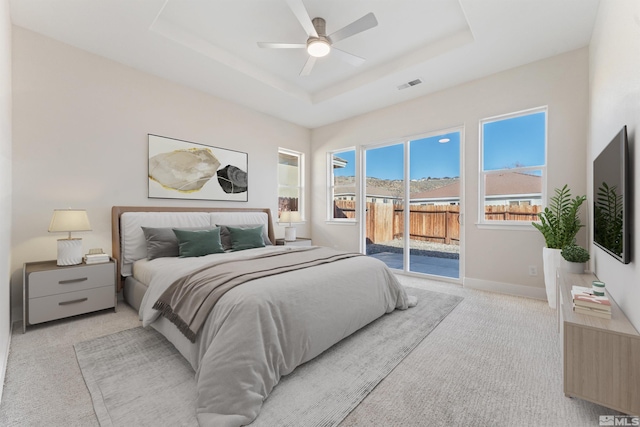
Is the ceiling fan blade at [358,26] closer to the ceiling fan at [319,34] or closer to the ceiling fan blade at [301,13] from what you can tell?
the ceiling fan at [319,34]

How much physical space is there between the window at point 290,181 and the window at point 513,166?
3142 millimetres

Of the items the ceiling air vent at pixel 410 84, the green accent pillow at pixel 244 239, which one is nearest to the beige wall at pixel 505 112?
the ceiling air vent at pixel 410 84

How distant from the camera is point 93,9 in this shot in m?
2.48

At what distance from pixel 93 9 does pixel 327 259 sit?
10.4ft

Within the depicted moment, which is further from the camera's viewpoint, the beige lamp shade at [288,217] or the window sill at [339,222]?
the window sill at [339,222]

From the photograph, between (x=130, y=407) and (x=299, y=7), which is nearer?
(x=130, y=407)

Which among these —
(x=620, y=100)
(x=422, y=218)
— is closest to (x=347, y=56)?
(x=620, y=100)

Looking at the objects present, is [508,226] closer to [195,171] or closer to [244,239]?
[244,239]

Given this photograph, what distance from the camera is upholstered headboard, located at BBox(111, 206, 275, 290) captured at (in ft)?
10.5

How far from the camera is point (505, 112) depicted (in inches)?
141

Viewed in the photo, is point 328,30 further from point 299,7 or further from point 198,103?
point 198,103

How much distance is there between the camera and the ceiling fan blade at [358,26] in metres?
2.32

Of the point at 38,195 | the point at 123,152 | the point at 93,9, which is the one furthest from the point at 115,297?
the point at 93,9

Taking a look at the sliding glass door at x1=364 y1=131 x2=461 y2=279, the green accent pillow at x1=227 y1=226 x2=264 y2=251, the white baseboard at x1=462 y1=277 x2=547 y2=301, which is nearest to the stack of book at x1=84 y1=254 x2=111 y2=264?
the green accent pillow at x1=227 y1=226 x2=264 y2=251
